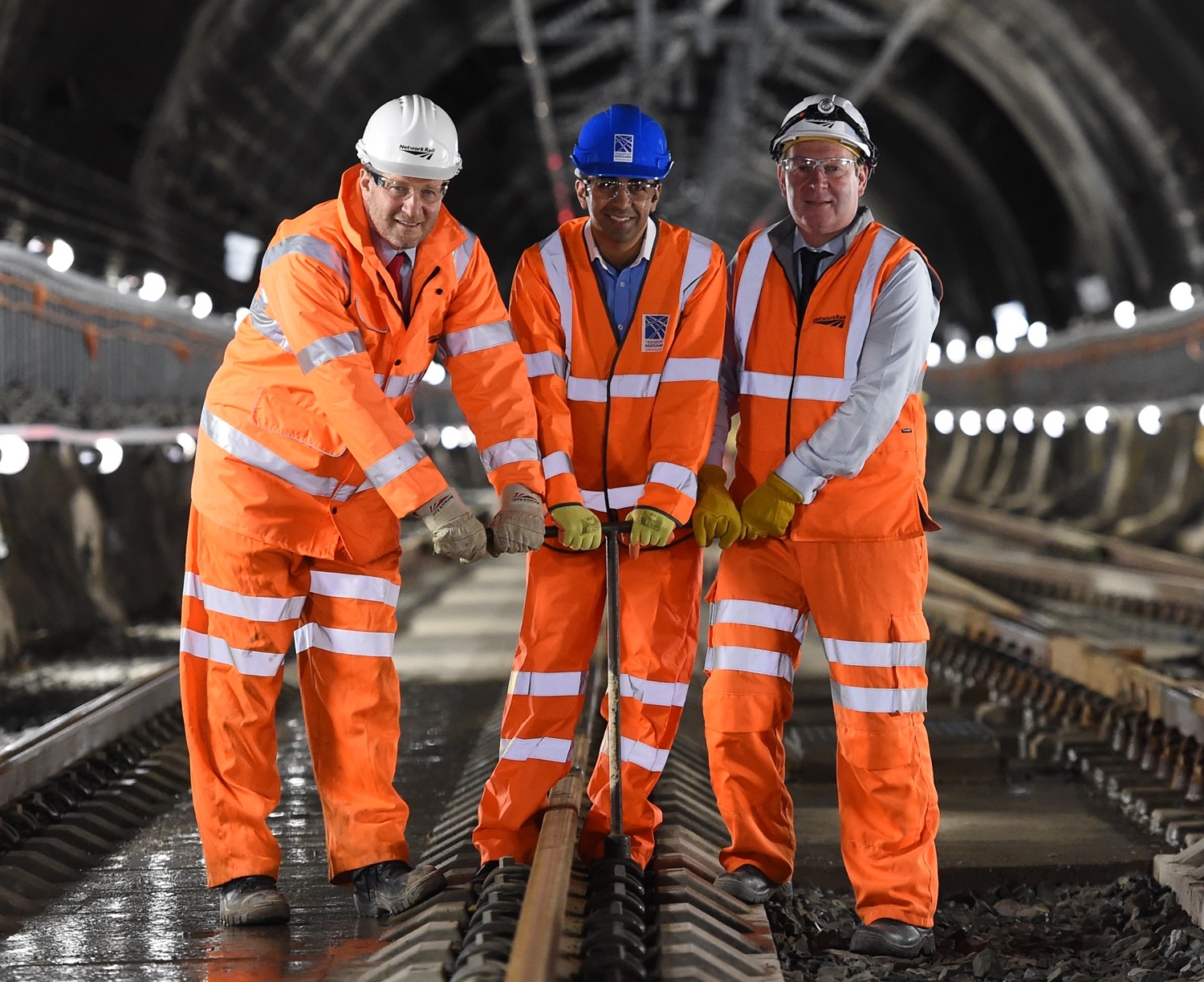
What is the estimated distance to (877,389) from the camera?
12.8 feet

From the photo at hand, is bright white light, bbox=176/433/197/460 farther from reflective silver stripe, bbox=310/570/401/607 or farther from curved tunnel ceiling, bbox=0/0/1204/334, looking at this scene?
reflective silver stripe, bbox=310/570/401/607

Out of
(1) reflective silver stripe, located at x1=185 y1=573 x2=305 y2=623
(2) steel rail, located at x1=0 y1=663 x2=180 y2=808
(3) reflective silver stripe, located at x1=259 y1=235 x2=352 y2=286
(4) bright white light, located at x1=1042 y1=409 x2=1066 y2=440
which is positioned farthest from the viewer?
(4) bright white light, located at x1=1042 y1=409 x2=1066 y2=440

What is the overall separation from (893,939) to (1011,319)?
69.3 ft

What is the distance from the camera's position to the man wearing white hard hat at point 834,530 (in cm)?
390

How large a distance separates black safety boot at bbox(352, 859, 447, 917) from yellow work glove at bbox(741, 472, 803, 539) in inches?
47.1

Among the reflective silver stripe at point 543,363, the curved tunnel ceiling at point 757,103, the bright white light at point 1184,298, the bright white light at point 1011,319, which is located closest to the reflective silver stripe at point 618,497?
the reflective silver stripe at point 543,363

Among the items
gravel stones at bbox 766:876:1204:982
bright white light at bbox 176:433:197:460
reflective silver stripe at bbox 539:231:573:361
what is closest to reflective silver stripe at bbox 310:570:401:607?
reflective silver stripe at bbox 539:231:573:361

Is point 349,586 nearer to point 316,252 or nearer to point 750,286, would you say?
point 316,252

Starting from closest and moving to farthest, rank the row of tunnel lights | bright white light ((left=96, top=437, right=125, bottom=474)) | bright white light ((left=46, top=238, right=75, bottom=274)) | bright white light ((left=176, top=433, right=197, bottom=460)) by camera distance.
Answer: bright white light ((left=46, top=238, right=75, bottom=274)) < bright white light ((left=96, top=437, right=125, bottom=474)) < bright white light ((left=176, top=433, right=197, bottom=460)) < the row of tunnel lights

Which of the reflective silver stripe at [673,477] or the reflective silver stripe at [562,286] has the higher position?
the reflective silver stripe at [562,286]

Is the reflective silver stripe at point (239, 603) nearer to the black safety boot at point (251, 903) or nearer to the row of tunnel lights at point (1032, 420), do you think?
the black safety boot at point (251, 903)

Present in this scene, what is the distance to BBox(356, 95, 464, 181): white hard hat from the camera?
3818 millimetres

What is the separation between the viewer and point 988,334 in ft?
87.2

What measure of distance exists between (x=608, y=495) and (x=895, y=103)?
21.8 metres
